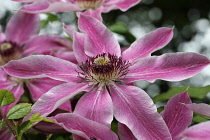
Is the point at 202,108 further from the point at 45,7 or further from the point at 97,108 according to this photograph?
the point at 45,7

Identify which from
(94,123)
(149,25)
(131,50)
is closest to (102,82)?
(131,50)

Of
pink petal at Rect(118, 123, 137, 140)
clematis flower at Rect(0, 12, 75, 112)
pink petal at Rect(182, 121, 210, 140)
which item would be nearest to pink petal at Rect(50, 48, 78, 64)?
clematis flower at Rect(0, 12, 75, 112)

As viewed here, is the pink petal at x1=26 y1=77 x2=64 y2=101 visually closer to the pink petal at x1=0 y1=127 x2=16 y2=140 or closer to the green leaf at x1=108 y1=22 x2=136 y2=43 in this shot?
the pink petal at x1=0 y1=127 x2=16 y2=140

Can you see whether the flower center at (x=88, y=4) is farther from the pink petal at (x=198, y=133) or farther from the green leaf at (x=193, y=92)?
the pink petal at (x=198, y=133)

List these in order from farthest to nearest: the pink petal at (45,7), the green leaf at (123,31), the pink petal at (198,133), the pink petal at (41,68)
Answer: the green leaf at (123,31) < the pink petal at (45,7) < the pink petal at (41,68) < the pink petal at (198,133)

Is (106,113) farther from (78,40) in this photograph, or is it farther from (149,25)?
(149,25)

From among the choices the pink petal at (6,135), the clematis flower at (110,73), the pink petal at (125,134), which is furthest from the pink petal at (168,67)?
the pink petal at (6,135)
